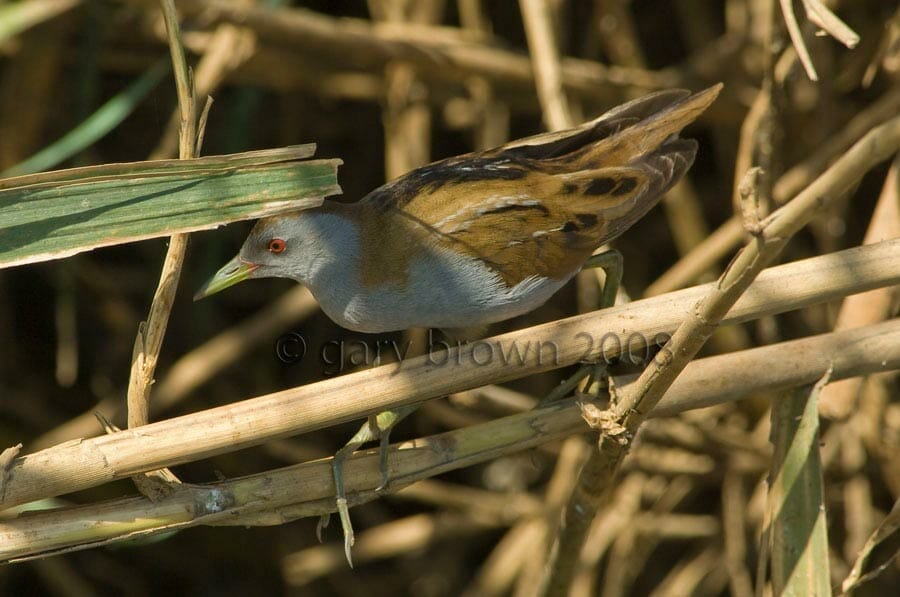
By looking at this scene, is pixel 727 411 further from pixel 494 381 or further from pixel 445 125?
pixel 494 381

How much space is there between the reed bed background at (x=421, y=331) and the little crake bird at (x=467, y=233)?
0.43 metres

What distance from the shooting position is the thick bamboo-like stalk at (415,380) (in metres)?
1.69

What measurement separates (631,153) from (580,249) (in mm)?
325

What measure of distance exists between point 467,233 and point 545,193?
0.72 feet

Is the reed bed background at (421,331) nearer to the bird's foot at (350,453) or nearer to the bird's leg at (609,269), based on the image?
the bird's leg at (609,269)

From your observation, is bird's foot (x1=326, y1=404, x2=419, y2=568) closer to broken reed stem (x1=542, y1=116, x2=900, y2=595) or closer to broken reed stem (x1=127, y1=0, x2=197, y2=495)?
broken reed stem (x1=127, y1=0, x2=197, y2=495)

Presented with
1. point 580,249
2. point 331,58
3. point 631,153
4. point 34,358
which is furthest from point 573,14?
point 34,358

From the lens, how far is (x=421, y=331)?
11.7 feet

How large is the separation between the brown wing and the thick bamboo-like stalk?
0.46 m

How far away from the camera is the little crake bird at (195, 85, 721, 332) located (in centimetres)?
231

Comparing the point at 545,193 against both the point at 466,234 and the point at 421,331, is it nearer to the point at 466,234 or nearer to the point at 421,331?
the point at 466,234

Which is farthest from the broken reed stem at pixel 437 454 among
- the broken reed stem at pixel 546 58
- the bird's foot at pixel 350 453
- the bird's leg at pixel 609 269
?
the broken reed stem at pixel 546 58

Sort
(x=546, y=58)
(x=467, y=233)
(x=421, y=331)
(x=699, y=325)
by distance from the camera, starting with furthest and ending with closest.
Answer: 1. (x=421, y=331)
2. (x=546, y=58)
3. (x=467, y=233)
4. (x=699, y=325)

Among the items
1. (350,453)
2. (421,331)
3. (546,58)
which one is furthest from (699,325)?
(421,331)
